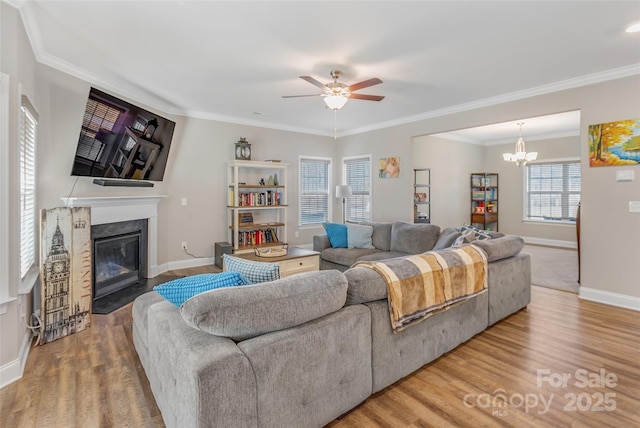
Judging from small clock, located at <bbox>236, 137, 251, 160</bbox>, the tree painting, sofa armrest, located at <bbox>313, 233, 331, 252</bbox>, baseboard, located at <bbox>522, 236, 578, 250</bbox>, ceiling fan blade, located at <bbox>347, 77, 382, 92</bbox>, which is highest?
ceiling fan blade, located at <bbox>347, 77, 382, 92</bbox>

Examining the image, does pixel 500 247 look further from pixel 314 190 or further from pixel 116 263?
pixel 116 263

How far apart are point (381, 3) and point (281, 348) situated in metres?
2.38

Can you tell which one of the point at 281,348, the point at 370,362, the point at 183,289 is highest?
the point at 183,289

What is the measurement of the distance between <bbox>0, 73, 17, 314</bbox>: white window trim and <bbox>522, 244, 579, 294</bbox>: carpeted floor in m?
5.65

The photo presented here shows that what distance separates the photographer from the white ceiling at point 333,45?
7.89ft

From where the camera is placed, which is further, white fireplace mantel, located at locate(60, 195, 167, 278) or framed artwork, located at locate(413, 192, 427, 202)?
framed artwork, located at locate(413, 192, 427, 202)

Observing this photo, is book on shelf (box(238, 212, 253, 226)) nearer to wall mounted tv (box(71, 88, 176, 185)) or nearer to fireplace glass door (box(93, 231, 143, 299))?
wall mounted tv (box(71, 88, 176, 185))

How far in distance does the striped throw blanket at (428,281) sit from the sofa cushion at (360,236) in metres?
2.10

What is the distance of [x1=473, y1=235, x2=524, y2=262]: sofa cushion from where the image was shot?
3.01m

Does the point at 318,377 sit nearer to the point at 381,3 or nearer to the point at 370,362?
the point at 370,362

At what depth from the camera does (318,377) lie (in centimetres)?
166

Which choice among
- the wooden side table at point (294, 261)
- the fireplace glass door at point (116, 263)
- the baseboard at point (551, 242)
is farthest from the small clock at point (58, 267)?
the baseboard at point (551, 242)

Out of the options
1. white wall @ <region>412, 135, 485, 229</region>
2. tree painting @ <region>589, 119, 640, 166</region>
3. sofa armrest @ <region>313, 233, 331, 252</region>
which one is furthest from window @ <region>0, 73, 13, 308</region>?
white wall @ <region>412, 135, 485, 229</region>

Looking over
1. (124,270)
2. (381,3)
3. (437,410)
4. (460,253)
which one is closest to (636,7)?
(381,3)
